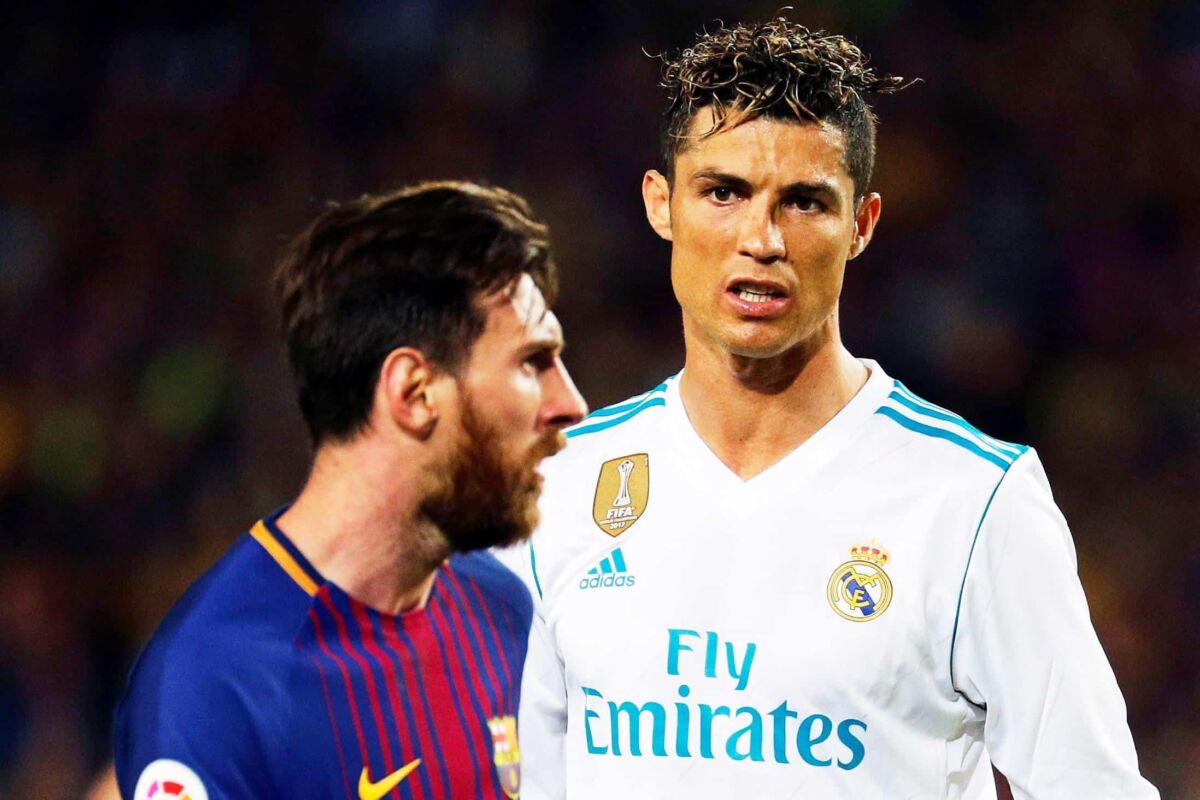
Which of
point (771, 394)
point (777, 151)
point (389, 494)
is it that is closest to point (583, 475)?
point (771, 394)

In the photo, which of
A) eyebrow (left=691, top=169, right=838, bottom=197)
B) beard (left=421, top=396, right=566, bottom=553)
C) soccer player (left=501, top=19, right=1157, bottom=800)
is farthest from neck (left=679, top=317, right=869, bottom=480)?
beard (left=421, top=396, right=566, bottom=553)

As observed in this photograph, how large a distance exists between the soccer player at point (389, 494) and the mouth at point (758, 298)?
0.65 meters

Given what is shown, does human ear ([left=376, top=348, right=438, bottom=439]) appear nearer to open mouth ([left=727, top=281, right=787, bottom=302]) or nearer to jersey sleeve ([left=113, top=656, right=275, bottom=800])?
jersey sleeve ([left=113, top=656, right=275, bottom=800])

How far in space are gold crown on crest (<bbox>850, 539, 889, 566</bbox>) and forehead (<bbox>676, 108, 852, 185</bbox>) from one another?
2.37ft

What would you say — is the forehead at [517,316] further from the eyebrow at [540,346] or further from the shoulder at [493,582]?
the shoulder at [493,582]

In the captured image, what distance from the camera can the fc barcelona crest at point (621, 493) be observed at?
3.30 meters

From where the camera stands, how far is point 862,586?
305 cm

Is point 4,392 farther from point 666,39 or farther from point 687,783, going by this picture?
point 687,783

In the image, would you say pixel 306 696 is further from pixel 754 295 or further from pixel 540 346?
pixel 754 295

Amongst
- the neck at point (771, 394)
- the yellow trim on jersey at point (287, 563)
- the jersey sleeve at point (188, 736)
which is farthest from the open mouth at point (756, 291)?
the jersey sleeve at point (188, 736)

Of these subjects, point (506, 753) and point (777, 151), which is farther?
point (777, 151)

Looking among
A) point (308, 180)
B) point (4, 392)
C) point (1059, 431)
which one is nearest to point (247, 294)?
point (308, 180)

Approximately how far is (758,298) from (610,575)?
63 centimetres

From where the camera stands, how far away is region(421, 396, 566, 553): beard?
97.0 inches
